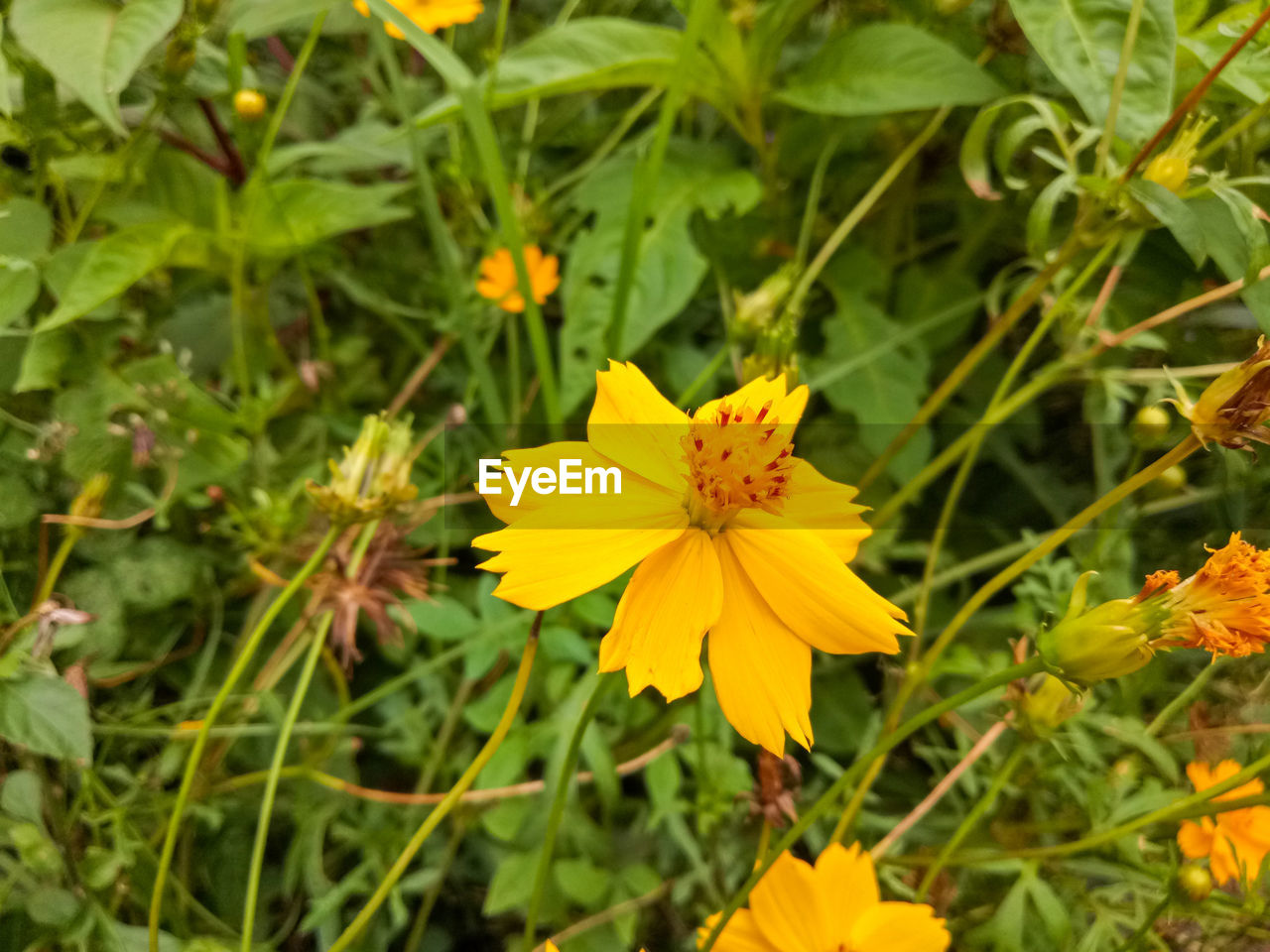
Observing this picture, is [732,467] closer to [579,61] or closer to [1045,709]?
[1045,709]

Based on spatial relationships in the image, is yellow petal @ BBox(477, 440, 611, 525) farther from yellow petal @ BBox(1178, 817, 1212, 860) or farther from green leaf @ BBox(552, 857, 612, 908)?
yellow petal @ BBox(1178, 817, 1212, 860)

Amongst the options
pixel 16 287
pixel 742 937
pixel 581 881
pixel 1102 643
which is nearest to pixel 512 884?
pixel 581 881

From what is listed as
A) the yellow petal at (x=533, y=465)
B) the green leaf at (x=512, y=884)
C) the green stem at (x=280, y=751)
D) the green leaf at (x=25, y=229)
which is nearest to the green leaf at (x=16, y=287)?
the green leaf at (x=25, y=229)

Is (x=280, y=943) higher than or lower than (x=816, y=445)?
lower

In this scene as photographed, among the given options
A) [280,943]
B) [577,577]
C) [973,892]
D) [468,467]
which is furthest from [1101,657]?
[280,943]

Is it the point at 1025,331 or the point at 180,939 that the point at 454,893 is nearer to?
the point at 180,939

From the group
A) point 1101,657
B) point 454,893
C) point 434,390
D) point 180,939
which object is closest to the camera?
point 1101,657
